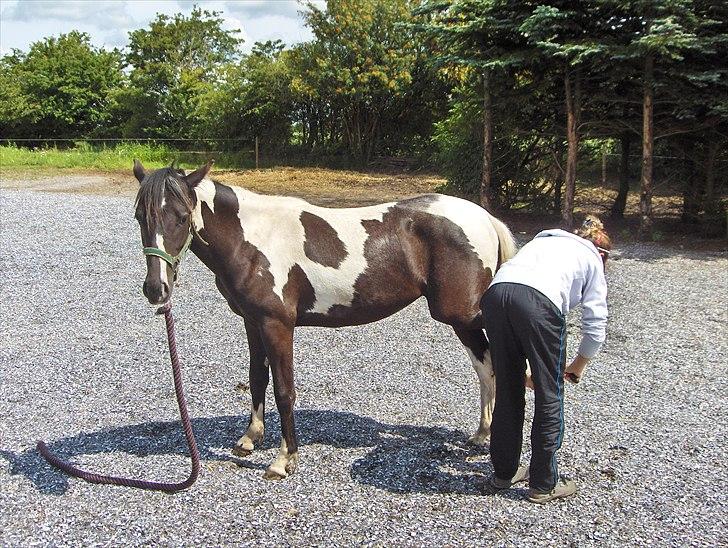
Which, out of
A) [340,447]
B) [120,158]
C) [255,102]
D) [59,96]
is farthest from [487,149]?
[59,96]

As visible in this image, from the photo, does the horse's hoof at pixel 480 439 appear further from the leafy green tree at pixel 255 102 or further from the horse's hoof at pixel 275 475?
the leafy green tree at pixel 255 102

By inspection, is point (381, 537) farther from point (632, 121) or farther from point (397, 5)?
point (397, 5)

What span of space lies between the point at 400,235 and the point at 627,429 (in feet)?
6.92

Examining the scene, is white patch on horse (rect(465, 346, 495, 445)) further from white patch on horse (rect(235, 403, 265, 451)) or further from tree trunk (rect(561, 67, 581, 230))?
tree trunk (rect(561, 67, 581, 230))

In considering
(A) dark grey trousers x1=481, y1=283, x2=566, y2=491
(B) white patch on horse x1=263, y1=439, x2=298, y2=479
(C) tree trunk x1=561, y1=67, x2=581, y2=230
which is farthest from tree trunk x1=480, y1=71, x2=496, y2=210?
(B) white patch on horse x1=263, y1=439, x2=298, y2=479

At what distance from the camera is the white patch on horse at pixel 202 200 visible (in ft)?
11.9

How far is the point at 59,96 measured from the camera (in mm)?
32094

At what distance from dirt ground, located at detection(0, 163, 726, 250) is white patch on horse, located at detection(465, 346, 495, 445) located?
320 inches

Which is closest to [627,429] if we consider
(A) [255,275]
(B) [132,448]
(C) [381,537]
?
(C) [381,537]

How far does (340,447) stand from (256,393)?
65cm

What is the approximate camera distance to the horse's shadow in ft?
12.3

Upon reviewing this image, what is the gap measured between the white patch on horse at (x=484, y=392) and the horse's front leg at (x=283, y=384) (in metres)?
1.16

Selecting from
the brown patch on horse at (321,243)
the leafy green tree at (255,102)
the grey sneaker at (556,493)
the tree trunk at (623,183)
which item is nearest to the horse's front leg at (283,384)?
the brown patch on horse at (321,243)

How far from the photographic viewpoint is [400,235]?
396 cm
